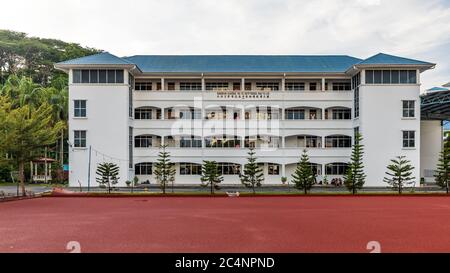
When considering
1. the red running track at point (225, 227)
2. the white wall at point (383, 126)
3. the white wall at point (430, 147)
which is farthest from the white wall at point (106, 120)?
the white wall at point (430, 147)

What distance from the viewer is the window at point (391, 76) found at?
28.5m

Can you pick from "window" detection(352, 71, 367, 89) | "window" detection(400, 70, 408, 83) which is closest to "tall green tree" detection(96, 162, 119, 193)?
"window" detection(352, 71, 367, 89)

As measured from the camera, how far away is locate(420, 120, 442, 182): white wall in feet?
106

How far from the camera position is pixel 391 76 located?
2859 cm

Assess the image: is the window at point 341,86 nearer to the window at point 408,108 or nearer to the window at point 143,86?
the window at point 408,108

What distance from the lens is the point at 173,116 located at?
31328 mm

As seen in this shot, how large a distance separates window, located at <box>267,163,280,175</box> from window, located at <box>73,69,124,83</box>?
1468 cm

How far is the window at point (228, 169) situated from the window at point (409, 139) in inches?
548

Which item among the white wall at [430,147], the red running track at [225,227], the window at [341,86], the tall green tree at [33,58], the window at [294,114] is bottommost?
the red running track at [225,227]

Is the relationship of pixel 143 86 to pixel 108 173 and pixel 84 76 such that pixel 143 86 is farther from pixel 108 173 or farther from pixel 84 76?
pixel 108 173
